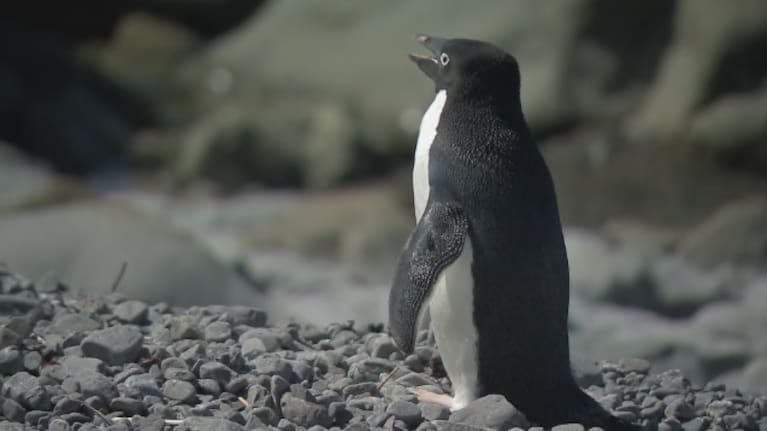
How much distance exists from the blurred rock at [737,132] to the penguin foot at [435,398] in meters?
7.08

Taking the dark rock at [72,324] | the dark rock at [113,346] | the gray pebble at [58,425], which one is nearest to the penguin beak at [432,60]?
the dark rock at [113,346]

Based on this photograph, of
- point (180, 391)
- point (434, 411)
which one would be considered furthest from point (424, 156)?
point (180, 391)

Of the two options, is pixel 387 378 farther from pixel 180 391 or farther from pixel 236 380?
pixel 180 391

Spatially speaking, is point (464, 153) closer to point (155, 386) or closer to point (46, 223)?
point (155, 386)

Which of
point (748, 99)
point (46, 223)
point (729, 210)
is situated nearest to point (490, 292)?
point (46, 223)

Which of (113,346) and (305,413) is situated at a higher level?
(113,346)

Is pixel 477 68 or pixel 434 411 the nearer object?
pixel 434 411

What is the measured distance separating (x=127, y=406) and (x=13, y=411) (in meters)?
0.30

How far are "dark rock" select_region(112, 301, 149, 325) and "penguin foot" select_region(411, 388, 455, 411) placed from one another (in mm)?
1089

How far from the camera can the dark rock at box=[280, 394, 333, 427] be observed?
371 cm

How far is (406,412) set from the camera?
3770mm

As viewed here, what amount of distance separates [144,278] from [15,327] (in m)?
1.76

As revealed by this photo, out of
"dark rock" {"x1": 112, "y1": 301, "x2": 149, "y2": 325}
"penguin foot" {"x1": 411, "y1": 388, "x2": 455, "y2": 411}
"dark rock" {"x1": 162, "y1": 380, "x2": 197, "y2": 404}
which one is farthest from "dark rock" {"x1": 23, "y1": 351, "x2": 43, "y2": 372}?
"penguin foot" {"x1": 411, "y1": 388, "x2": 455, "y2": 411}

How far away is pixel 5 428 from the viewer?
3473 mm
